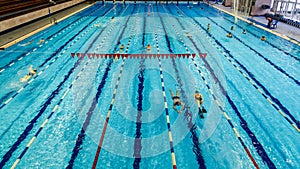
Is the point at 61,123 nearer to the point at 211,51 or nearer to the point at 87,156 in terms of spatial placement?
the point at 87,156

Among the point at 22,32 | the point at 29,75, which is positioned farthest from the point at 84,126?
the point at 22,32

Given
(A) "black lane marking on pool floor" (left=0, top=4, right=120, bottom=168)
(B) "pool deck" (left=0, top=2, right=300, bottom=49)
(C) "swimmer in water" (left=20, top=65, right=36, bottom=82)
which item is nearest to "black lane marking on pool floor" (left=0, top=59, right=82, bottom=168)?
(A) "black lane marking on pool floor" (left=0, top=4, right=120, bottom=168)

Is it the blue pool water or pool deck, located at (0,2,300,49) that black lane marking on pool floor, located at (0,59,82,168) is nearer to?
the blue pool water

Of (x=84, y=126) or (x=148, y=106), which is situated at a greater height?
(x=148, y=106)

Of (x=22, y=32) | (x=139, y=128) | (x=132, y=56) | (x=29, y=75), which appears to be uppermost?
(x=22, y=32)

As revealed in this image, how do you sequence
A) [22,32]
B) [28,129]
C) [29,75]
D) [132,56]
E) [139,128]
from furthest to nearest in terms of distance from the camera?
[22,32] < [132,56] < [29,75] < [139,128] < [28,129]

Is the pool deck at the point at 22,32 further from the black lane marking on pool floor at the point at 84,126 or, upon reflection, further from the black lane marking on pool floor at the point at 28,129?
the black lane marking on pool floor at the point at 84,126

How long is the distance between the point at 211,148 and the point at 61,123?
4.04 m

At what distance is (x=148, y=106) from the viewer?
666 cm

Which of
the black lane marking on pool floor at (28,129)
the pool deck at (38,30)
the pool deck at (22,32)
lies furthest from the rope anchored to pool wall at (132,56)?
the pool deck at (38,30)

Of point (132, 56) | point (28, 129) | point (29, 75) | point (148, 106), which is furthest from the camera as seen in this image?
point (132, 56)

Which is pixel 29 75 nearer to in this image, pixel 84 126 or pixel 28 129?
pixel 28 129

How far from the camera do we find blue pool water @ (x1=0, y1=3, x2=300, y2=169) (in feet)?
16.1

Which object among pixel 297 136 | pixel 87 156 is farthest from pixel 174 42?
pixel 87 156
